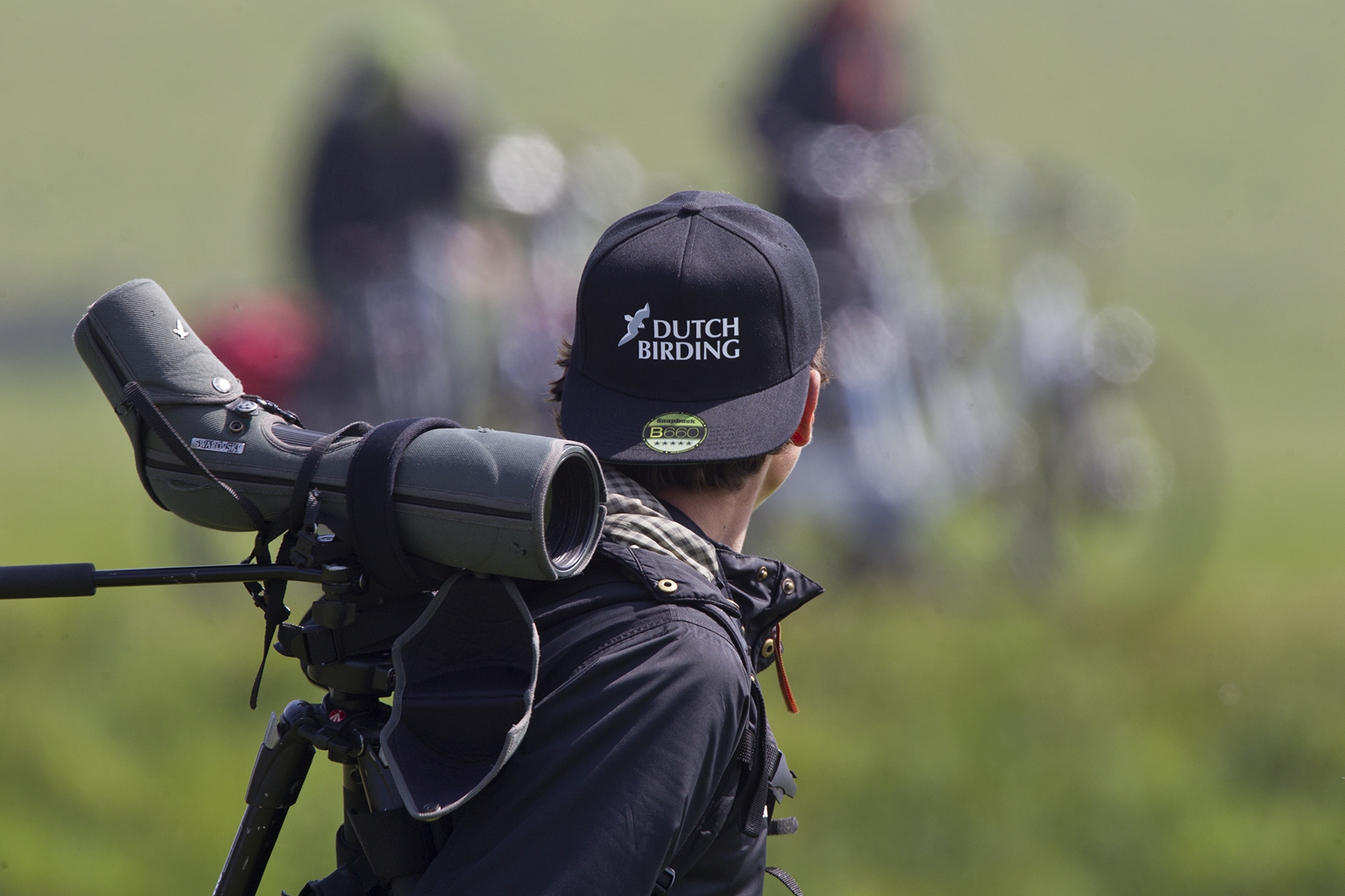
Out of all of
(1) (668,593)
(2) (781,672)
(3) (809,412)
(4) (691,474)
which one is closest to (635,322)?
(4) (691,474)

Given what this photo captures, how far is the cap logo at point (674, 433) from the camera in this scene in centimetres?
194

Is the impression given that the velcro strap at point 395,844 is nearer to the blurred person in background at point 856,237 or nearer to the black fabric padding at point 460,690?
the black fabric padding at point 460,690

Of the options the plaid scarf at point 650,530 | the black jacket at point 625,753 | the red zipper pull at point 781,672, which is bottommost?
the red zipper pull at point 781,672

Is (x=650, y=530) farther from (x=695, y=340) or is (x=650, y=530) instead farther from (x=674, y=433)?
(x=695, y=340)

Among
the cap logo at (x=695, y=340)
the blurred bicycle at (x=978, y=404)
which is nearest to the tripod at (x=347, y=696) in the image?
the cap logo at (x=695, y=340)

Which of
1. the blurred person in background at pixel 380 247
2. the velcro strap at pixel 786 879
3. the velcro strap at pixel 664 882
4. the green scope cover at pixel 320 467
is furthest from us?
the blurred person in background at pixel 380 247

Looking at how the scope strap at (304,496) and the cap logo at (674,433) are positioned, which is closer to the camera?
the scope strap at (304,496)

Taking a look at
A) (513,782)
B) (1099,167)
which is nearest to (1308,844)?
(513,782)

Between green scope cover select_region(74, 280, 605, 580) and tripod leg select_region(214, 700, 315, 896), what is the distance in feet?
1.14

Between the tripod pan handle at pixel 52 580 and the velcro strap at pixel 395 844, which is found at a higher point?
the tripod pan handle at pixel 52 580

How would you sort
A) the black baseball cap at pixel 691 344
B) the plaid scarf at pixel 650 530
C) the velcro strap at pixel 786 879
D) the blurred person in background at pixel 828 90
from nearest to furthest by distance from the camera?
the plaid scarf at pixel 650 530 → the black baseball cap at pixel 691 344 → the velcro strap at pixel 786 879 → the blurred person in background at pixel 828 90

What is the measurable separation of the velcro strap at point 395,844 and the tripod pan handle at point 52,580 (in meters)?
0.46

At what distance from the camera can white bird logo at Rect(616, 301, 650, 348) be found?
1.99m

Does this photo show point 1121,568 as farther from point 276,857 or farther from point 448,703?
point 448,703
